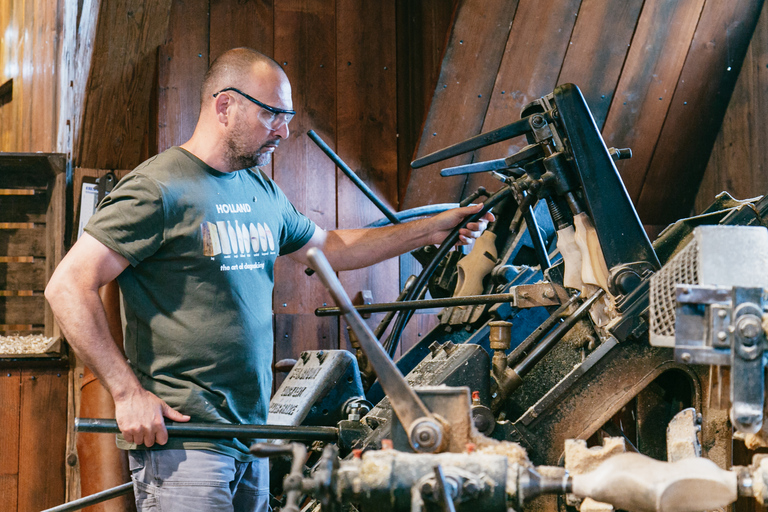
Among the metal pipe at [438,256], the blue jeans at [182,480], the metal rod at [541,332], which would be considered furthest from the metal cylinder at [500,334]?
the blue jeans at [182,480]

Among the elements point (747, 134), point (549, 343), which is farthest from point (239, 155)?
point (747, 134)

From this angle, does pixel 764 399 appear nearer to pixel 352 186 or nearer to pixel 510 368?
pixel 510 368

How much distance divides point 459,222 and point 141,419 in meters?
1.24

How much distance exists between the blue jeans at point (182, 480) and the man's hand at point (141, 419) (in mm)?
66

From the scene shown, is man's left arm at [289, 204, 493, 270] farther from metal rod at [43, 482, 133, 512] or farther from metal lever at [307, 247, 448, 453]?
metal lever at [307, 247, 448, 453]

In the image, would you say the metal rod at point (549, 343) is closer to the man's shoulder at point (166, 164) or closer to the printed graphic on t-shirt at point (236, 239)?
→ the printed graphic on t-shirt at point (236, 239)

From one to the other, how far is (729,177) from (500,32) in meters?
1.23

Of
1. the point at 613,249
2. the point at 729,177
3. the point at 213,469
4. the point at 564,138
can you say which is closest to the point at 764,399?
the point at 613,249

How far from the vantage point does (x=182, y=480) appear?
1908 millimetres

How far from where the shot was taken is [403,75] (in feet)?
13.0

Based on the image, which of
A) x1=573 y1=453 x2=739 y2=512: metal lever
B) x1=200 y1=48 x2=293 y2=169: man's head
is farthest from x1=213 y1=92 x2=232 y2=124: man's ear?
x1=573 y1=453 x2=739 y2=512: metal lever

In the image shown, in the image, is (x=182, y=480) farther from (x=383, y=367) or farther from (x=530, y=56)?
(x=530, y=56)

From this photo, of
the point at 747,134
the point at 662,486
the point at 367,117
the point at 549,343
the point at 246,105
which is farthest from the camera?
the point at 367,117

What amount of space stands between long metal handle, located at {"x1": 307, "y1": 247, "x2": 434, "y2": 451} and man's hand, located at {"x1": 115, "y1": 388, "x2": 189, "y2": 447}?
34.5 inches
